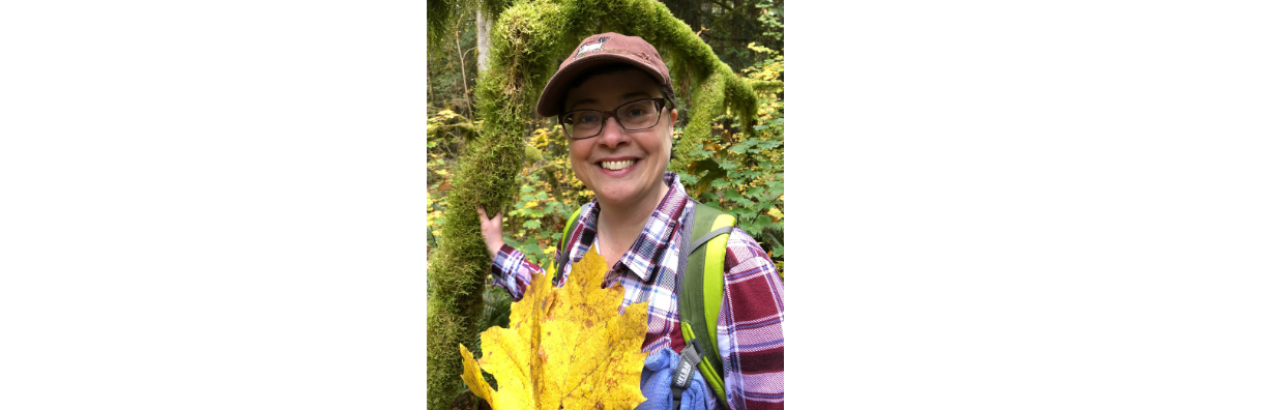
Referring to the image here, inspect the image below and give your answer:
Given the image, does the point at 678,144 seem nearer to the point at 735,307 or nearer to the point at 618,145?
the point at 618,145

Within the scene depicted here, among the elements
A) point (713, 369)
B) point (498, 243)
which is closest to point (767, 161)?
point (713, 369)

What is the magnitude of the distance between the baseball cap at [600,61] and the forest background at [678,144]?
0.59ft

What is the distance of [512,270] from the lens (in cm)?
113

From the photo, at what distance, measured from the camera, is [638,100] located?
3.17 ft

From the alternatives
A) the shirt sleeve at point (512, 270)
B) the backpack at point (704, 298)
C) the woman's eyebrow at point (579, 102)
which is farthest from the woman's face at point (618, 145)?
the shirt sleeve at point (512, 270)

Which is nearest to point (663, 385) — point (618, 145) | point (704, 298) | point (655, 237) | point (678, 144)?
point (704, 298)

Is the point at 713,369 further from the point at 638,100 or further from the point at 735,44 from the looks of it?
the point at 735,44

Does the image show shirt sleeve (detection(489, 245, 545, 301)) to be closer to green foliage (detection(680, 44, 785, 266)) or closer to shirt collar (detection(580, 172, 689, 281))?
shirt collar (detection(580, 172, 689, 281))

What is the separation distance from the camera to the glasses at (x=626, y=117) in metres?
0.97

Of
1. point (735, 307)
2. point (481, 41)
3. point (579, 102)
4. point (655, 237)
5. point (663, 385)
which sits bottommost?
point (663, 385)

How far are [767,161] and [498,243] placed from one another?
2.29 feet

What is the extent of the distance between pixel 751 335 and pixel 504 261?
1.88 feet

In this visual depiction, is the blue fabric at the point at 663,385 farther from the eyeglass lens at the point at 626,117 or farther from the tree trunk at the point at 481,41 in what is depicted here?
the tree trunk at the point at 481,41

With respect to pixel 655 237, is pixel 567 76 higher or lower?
higher
